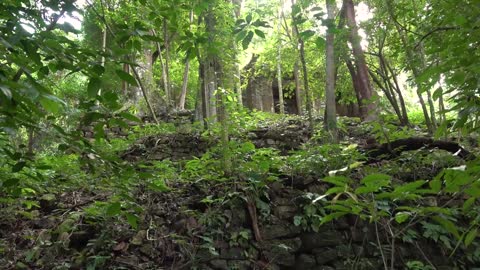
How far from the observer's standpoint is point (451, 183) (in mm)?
1347

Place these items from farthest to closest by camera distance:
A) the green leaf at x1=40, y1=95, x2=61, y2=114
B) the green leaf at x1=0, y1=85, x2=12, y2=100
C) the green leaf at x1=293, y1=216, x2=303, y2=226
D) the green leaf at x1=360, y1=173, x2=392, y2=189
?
the green leaf at x1=293, y1=216, x2=303, y2=226 → the green leaf at x1=360, y1=173, x2=392, y2=189 → the green leaf at x1=40, y1=95, x2=61, y2=114 → the green leaf at x1=0, y1=85, x2=12, y2=100

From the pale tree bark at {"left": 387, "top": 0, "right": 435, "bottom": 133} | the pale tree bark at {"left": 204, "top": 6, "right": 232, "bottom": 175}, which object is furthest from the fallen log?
the pale tree bark at {"left": 204, "top": 6, "right": 232, "bottom": 175}


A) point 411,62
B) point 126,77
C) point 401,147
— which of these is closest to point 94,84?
point 126,77

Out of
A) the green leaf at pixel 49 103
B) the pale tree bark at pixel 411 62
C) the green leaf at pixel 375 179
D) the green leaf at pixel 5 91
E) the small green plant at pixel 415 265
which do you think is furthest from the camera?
the pale tree bark at pixel 411 62

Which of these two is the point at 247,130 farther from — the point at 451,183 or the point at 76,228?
the point at 451,183

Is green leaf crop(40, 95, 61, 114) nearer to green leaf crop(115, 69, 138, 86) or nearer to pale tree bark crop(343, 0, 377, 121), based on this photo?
green leaf crop(115, 69, 138, 86)

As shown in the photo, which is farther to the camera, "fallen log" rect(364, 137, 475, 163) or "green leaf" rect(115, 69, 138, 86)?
"fallen log" rect(364, 137, 475, 163)

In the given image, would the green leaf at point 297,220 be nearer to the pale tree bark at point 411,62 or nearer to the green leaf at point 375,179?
Result: the green leaf at point 375,179

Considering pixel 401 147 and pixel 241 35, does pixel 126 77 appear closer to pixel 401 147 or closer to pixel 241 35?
pixel 241 35

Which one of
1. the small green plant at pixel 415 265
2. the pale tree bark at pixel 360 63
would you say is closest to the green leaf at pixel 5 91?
the small green plant at pixel 415 265

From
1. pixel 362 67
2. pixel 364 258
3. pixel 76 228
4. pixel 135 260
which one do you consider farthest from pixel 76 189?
pixel 362 67

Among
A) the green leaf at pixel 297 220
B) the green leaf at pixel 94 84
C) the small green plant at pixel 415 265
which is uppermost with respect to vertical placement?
the green leaf at pixel 94 84

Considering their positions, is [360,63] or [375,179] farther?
[360,63]

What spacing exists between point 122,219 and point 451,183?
3411 mm
